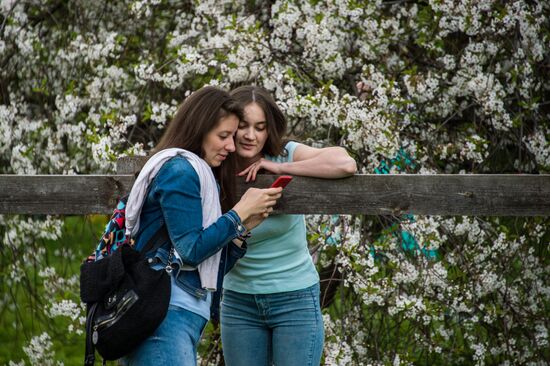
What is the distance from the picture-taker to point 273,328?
9.39 ft

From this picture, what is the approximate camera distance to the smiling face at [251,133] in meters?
2.89

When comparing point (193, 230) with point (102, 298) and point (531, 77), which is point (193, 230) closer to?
point (102, 298)

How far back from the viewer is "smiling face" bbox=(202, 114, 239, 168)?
2.53 meters

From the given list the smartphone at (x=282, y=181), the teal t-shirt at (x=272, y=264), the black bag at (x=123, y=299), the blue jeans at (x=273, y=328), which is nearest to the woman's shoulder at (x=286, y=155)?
the teal t-shirt at (x=272, y=264)

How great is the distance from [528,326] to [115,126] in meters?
2.50

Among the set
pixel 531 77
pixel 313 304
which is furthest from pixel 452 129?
pixel 313 304

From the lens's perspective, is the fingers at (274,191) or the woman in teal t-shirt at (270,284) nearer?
the fingers at (274,191)

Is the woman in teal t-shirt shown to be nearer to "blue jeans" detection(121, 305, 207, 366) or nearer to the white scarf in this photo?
the white scarf

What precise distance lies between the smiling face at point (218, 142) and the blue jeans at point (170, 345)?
0.48 meters

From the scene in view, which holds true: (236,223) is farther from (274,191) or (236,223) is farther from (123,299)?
(123,299)

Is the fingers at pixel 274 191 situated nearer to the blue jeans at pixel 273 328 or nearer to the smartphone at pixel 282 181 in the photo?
the smartphone at pixel 282 181

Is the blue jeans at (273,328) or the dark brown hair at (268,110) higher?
the dark brown hair at (268,110)

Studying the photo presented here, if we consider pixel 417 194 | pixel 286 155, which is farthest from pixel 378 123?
pixel 417 194

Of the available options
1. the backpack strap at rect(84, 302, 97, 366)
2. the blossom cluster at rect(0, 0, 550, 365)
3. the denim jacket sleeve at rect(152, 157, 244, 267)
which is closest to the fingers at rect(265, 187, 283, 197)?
the denim jacket sleeve at rect(152, 157, 244, 267)
